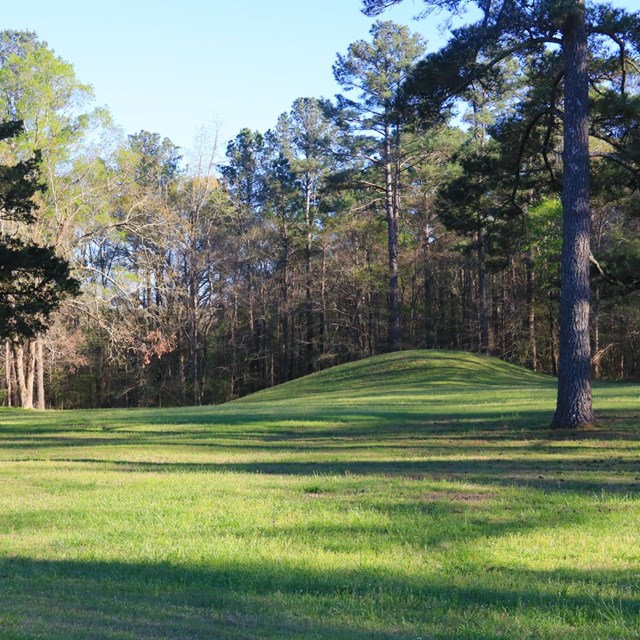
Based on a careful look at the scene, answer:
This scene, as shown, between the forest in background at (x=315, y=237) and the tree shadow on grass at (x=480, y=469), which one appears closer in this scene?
the tree shadow on grass at (x=480, y=469)

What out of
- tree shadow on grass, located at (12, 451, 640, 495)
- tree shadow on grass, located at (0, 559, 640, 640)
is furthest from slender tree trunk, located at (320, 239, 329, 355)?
tree shadow on grass, located at (0, 559, 640, 640)

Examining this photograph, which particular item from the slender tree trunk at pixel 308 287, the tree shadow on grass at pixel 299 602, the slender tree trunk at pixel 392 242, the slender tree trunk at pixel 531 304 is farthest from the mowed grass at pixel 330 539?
the slender tree trunk at pixel 308 287

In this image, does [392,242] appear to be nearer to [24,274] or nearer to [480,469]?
[24,274]

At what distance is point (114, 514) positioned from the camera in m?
8.98

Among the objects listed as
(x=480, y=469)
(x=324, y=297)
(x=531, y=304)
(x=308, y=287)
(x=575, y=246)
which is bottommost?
(x=480, y=469)

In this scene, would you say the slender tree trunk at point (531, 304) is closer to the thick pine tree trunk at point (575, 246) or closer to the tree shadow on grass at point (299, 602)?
the thick pine tree trunk at point (575, 246)

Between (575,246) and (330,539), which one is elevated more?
(575,246)

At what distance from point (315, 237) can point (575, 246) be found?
1826 inches

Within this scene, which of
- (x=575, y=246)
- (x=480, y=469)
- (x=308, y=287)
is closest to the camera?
(x=480, y=469)

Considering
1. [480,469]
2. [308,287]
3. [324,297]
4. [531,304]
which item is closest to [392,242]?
[531,304]

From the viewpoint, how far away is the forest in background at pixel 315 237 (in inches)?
823

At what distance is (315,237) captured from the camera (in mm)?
62312

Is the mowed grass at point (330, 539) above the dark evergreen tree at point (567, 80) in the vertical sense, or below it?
below

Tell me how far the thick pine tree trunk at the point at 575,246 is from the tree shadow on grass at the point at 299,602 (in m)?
10.6
